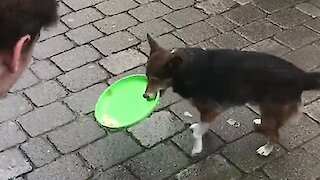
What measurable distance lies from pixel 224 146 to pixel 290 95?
0.57m

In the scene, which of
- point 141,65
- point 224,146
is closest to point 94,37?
point 141,65

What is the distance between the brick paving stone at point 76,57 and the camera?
4.20 metres

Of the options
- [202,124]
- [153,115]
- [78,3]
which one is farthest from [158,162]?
[78,3]

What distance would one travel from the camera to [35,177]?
3.33 m

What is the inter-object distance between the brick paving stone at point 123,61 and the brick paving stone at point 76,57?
0.36 feet

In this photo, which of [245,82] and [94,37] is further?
[94,37]

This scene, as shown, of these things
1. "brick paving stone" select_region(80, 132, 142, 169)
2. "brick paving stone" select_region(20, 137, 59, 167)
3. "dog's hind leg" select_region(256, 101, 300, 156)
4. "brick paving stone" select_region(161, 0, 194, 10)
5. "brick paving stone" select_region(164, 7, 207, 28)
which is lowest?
"brick paving stone" select_region(20, 137, 59, 167)

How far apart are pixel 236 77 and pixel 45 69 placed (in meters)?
1.59

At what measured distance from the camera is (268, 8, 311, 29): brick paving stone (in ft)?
15.0

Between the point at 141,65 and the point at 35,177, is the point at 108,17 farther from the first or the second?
the point at 35,177

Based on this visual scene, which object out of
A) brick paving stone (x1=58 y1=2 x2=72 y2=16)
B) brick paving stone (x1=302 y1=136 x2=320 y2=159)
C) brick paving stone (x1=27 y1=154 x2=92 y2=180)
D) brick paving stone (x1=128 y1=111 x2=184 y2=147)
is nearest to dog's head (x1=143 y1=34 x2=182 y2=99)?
brick paving stone (x1=128 y1=111 x2=184 y2=147)

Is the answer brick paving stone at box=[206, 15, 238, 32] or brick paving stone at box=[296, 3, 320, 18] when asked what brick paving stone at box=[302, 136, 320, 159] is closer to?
brick paving stone at box=[206, 15, 238, 32]

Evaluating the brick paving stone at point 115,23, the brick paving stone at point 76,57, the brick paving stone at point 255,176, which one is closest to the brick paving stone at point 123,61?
→ the brick paving stone at point 76,57

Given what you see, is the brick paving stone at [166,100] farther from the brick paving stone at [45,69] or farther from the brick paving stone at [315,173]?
the brick paving stone at [315,173]
